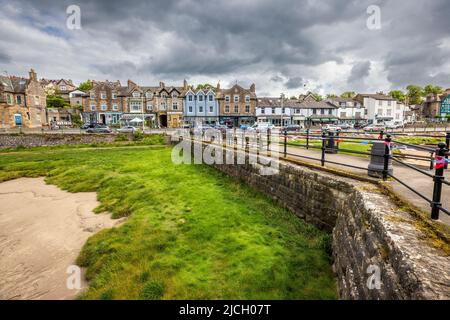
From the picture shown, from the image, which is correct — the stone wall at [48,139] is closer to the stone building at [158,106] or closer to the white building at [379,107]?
the stone building at [158,106]

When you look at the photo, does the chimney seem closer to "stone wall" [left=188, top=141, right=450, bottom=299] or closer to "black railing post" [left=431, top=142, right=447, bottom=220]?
"stone wall" [left=188, top=141, right=450, bottom=299]

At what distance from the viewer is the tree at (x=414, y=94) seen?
323 feet

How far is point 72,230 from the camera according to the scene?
8.65 meters

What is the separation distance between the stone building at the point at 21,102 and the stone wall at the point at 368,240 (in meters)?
53.2

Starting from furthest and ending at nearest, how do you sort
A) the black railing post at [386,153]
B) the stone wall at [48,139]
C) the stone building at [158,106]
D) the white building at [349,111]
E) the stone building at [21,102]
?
the white building at [349,111], the stone building at [158,106], the stone building at [21,102], the stone wall at [48,139], the black railing post at [386,153]

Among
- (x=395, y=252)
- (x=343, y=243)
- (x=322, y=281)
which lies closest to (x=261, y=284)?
(x=322, y=281)

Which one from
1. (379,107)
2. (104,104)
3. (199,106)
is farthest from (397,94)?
(104,104)

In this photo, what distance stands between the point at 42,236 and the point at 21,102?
50516mm

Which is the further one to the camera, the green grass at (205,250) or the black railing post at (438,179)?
the green grass at (205,250)

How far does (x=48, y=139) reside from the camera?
110 ft

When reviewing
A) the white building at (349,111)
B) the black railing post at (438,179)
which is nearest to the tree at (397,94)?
the white building at (349,111)

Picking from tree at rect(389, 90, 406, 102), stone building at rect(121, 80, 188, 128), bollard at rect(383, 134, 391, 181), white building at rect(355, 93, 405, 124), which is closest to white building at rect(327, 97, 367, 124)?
white building at rect(355, 93, 405, 124)

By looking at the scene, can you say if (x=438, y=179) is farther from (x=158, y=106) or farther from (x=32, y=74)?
(x=32, y=74)
